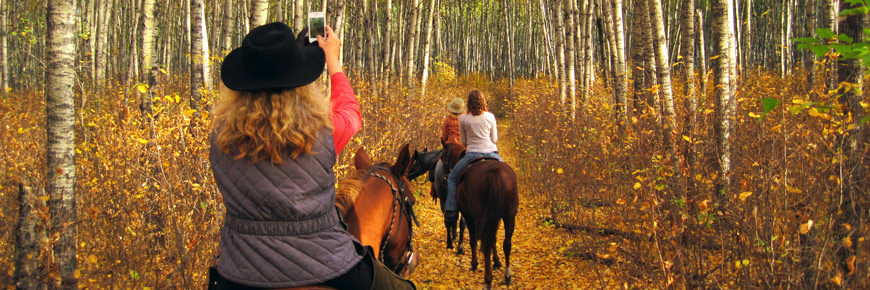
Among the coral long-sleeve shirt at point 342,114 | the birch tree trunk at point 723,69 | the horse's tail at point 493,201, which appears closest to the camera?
the coral long-sleeve shirt at point 342,114

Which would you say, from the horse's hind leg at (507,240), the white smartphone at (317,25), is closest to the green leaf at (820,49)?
the white smartphone at (317,25)

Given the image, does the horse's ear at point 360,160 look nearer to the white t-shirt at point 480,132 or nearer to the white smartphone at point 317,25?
the white smartphone at point 317,25

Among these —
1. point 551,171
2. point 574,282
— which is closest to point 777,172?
point 574,282

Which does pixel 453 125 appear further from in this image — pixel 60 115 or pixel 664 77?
pixel 60 115

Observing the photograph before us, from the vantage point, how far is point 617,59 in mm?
9719

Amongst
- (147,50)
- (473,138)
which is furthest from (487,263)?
(147,50)

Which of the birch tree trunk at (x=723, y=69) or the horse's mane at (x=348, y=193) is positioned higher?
the birch tree trunk at (x=723, y=69)

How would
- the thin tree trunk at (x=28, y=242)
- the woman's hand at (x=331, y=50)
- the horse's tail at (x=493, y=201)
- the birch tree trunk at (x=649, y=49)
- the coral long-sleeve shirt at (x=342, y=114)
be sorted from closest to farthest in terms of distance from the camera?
the coral long-sleeve shirt at (x=342, y=114), the woman's hand at (x=331, y=50), the thin tree trunk at (x=28, y=242), the horse's tail at (x=493, y=201), the birch tree trunk at (x=649, y=49)

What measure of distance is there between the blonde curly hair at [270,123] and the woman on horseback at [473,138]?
4126 millimetres

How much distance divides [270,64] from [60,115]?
7.62 feet

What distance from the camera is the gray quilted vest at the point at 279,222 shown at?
6.51 ft

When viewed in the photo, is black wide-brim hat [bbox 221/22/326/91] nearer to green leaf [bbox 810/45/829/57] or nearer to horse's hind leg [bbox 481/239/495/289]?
green leaf [bbox 810/45/829/57]

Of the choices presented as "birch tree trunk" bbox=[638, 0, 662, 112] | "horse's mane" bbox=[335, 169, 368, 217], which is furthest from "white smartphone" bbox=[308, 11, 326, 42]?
"birch tree trunk" bbox=[638, 0, 662, 112]

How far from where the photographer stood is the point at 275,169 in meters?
1.99
